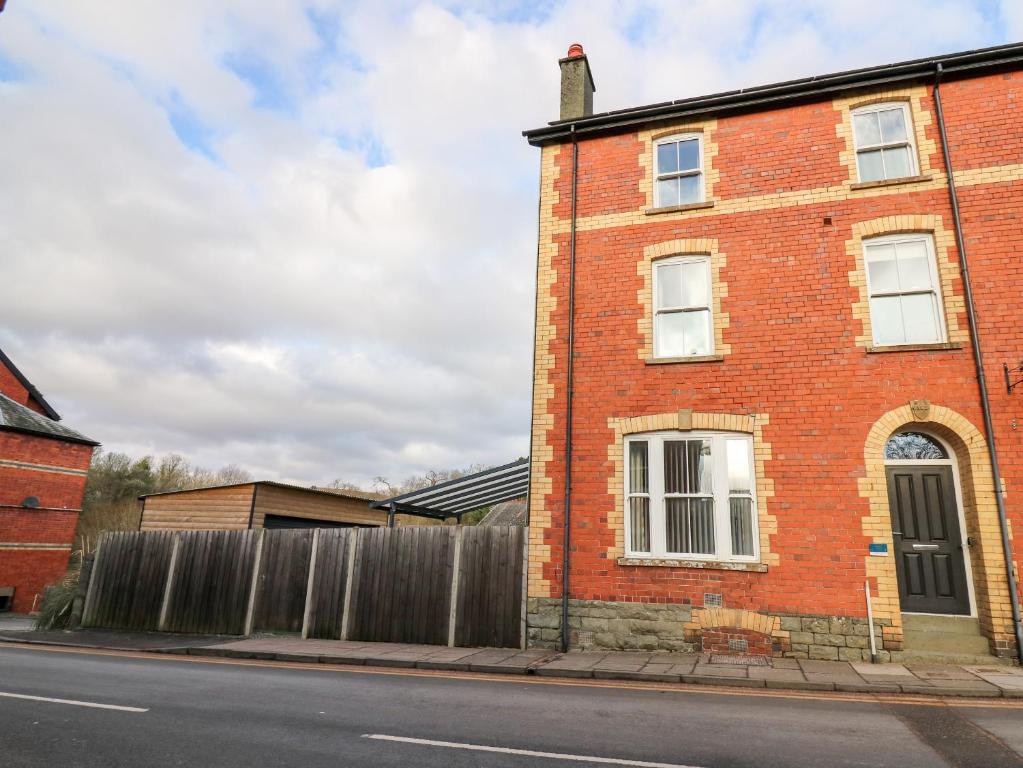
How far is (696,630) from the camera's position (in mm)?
9086

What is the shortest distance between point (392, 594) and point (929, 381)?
9681mm

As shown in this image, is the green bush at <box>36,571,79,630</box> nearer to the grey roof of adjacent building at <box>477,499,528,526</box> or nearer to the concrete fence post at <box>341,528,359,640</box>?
the concrete fence post at <box>341,528,359,640</box>

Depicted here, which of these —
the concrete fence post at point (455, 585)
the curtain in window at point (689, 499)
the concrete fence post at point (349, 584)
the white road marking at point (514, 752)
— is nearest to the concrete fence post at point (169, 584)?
the concrete fence post at point (349, 584)

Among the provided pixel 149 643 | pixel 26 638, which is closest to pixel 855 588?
pixel 149 643

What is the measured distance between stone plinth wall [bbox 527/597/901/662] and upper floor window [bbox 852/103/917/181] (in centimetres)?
752

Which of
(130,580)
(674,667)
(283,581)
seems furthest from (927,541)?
(130,580)

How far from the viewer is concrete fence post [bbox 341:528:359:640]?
11188 millimetres

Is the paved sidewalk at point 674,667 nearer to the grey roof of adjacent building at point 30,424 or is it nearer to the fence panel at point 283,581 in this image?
the fence panel at point 283,581

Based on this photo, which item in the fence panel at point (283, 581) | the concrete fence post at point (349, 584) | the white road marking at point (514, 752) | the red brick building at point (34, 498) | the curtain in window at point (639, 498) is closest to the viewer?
the white road marking at point (514, 752)

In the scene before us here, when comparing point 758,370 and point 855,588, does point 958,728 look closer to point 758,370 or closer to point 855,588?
point 855,588

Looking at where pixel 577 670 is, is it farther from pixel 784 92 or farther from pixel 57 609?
pixel 57 609

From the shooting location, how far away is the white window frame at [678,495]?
9.39m

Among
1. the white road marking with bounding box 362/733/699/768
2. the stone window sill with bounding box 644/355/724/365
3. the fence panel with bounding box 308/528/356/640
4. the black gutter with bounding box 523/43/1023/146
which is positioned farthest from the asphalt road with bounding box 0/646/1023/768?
the black gutter with bounding box 523/43/1023/146

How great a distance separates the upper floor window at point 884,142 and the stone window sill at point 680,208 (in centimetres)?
261
